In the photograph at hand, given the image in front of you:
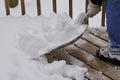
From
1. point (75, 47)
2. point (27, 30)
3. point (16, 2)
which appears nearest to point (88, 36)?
point (75, 47)

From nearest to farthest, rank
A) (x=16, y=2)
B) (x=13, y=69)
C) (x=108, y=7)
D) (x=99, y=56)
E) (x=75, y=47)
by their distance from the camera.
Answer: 1. (x=13, y=69)
2. (x=108, y=7)
3. (x=99, y=56)
4. (x=75, y=47)
5. (x=16, y=2)

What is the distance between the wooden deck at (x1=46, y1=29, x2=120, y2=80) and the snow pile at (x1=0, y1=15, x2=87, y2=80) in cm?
9

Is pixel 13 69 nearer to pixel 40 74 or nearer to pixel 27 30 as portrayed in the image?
pixel 40 74

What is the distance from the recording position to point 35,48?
2242 mm

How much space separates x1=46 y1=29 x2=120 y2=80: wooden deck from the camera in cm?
225

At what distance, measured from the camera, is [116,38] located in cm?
232

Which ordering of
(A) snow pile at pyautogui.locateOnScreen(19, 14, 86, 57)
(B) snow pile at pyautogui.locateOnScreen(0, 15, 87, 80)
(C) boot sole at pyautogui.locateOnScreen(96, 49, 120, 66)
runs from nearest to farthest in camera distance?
1. (B) snow pile at pyautogui.locateOnScreen(0, 15, 87, 80)
2. (A) snow pile at pyautogui.locateOnScreen(19, 14, 86, 57)
3. (C) boot sole at pyautogui.locateOnScreen(96, 49, 120, 66)

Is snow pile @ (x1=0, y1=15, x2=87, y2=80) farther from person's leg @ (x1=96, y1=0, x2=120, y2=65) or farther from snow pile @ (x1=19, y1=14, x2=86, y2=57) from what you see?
person's leg @ (x1=96, y1=0, x2=120, y2=65)

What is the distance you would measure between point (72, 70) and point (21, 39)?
38 centimetres

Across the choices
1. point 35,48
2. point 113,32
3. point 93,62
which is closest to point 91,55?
point 93,62

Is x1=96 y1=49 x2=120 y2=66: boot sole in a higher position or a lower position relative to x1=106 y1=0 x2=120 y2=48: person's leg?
lower

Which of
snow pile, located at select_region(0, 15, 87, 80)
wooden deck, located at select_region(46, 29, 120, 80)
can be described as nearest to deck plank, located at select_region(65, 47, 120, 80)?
wooden deck, located at select_region(46, 29, 120, 80)

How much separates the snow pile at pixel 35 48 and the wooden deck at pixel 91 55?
0.30ft

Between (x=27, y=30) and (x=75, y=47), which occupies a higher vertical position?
(x=27, y=30)
